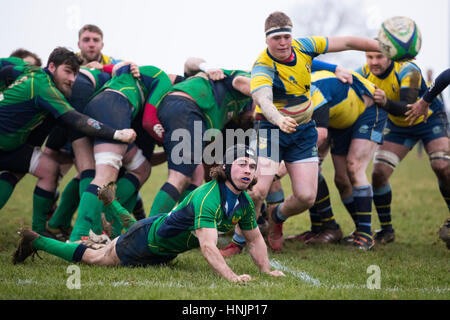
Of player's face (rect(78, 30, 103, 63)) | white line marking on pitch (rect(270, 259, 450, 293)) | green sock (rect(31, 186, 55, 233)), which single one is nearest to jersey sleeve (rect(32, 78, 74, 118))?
green sock (rect(31, 186, 55, 233))

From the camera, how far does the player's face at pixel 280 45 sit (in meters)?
5.34

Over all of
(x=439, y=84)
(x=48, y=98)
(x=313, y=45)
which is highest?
(x=313, y=45)

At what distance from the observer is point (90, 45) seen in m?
8.03

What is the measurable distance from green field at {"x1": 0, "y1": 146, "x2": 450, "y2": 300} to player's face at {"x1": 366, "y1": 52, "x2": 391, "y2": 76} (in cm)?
229

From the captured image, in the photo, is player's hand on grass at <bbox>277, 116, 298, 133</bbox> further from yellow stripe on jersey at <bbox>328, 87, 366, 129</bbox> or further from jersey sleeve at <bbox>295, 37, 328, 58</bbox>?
yellow stripe on jersey at <bbox>328, 87, 366, 129</bbox>

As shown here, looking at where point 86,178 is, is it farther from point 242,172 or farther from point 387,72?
point 387,72

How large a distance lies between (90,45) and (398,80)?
444 centimetres

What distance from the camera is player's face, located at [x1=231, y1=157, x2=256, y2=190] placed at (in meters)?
4.51

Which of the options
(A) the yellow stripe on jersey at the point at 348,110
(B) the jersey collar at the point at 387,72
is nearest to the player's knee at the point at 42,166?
(A) the yellow stripe on jersey at the point at 348,110

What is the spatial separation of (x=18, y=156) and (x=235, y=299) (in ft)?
12.5

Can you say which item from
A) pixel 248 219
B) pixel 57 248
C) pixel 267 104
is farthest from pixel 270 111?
pixel 57 248
